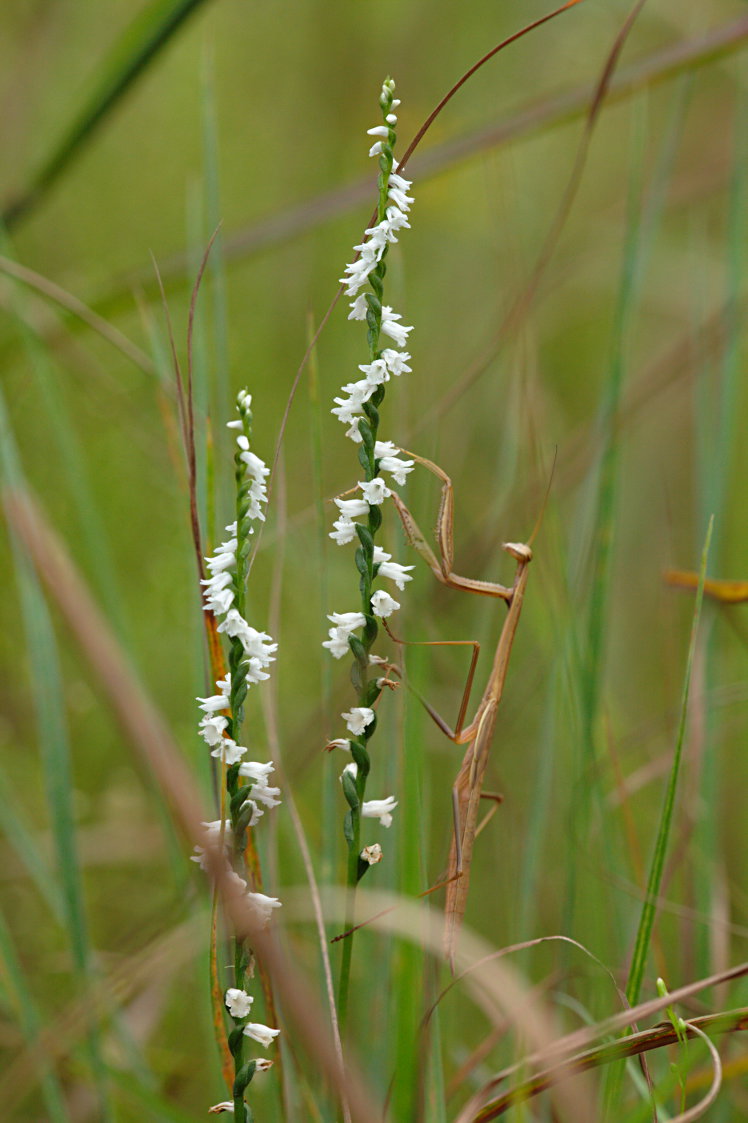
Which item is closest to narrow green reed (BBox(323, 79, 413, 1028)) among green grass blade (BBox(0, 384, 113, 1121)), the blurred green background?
the blurred green background

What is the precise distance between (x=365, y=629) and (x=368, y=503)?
0.10 m

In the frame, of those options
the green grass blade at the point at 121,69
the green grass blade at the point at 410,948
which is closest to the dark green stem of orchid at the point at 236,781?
the green grass blade at the point at 410,948

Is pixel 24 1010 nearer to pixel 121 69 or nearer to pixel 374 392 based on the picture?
pixel 374 392

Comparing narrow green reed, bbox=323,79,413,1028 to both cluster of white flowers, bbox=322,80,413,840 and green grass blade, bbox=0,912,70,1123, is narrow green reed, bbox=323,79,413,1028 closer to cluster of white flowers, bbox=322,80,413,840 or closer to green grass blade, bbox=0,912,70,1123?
cluster of white flowers, bbox=322,80,413,840

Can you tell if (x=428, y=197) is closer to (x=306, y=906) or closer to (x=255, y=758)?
(x=255, y=758)

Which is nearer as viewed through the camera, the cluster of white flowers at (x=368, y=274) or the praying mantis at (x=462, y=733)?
the cluster of white flowers at (x=368, y=274)

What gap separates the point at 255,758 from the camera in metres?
1.84

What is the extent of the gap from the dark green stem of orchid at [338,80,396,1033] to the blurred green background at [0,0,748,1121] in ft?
0.34

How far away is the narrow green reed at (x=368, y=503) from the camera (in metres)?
0.71

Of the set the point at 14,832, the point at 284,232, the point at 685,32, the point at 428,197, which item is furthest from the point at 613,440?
→ the point at 428,197

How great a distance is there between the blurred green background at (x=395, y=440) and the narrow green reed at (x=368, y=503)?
103 mm

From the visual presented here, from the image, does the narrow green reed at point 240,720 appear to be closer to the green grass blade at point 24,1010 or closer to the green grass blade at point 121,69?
the green grass blade at point 24,1010

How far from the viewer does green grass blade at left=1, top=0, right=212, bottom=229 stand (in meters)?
1.17

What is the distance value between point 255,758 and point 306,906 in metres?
0.79
